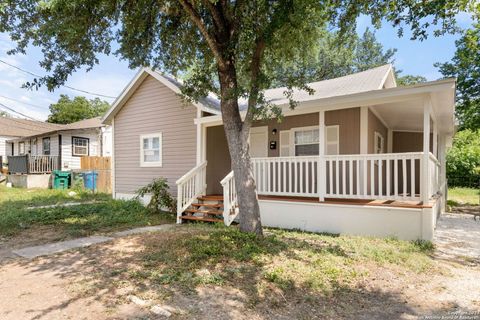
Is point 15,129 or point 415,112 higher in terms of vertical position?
point 15,129

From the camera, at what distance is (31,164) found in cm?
1695

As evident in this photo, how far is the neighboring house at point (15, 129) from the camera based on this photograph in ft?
77.4

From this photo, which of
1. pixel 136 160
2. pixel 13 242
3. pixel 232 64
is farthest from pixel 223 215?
pixel 136 160

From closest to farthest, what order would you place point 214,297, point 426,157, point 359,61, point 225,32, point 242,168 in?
point 214,297, point 242,168, point 225,32, point 426,157, point 359,61

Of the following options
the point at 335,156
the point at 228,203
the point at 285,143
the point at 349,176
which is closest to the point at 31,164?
the point at 228,203

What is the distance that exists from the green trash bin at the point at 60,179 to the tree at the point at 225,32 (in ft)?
40.7

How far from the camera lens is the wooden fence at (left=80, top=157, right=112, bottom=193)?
16.4 metres

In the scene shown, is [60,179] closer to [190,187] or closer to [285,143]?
[190,187]

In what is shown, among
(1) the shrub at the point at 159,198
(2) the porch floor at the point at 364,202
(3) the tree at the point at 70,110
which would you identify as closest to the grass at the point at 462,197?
(2) the porch floor at the point at 364,202

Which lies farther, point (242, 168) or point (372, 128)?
point (372, 128)

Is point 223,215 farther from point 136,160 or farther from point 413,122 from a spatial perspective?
point 413,122

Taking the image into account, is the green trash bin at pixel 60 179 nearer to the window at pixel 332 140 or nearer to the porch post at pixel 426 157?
the window at pixel 332 140

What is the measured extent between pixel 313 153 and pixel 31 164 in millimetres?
16122

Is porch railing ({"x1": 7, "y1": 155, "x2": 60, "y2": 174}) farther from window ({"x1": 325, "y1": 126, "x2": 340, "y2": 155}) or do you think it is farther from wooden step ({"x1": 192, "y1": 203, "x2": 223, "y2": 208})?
window ({"x1": 325, "y1": 126, "x2": 340, "y2": 155})
